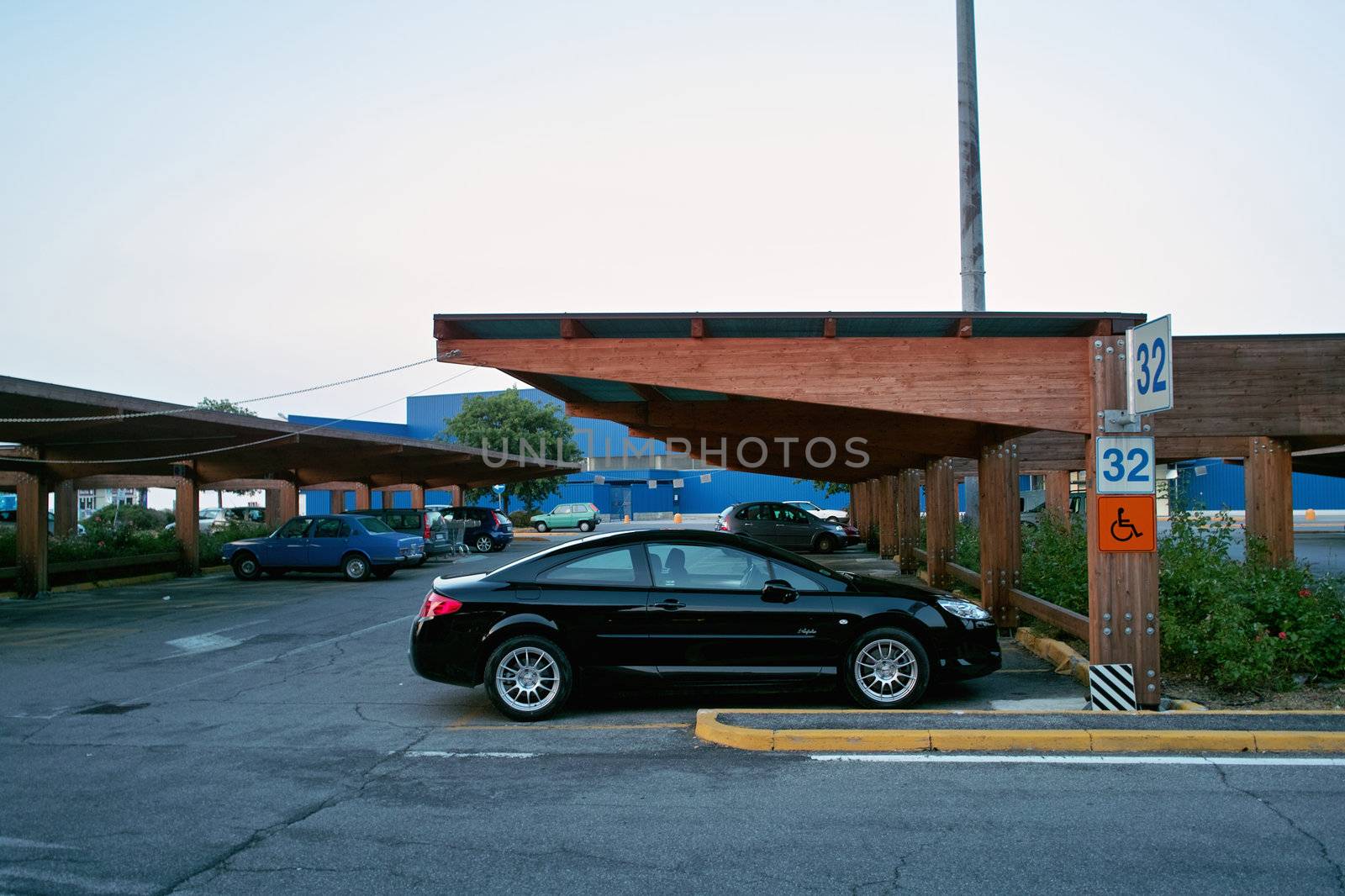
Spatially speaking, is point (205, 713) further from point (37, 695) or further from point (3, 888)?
point (3, 888)

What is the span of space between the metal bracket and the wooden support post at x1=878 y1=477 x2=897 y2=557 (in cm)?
1830

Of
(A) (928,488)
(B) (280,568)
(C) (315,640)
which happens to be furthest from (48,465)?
(A) (928,488)

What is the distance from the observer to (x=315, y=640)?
13.2 m

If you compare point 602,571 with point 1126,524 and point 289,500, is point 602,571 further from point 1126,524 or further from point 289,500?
point 289,500

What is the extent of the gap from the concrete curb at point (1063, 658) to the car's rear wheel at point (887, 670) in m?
1.90

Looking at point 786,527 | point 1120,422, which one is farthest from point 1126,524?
point 786,527

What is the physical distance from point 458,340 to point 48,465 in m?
15.7

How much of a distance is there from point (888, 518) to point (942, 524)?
10.2 m

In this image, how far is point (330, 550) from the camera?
23.9m

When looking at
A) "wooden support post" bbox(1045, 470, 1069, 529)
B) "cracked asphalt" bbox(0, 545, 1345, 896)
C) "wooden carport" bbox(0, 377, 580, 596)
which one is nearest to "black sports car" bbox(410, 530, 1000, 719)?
"cracked asphalt" bbox(0, 545, 1345, 896)

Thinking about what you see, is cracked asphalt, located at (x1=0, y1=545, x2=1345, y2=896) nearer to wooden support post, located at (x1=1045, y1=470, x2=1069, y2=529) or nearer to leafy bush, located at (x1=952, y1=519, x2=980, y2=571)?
leafy bush, located at (x1=952, y1=519, x2=980, y2=571)

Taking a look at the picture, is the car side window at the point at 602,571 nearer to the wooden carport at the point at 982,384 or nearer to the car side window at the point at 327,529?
the wooden carport at the point at 982,384

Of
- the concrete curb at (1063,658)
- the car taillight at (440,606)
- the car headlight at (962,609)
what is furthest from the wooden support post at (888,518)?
the car taillight at (440,606)

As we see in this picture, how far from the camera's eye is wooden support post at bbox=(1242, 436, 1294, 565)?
42.7 ft
